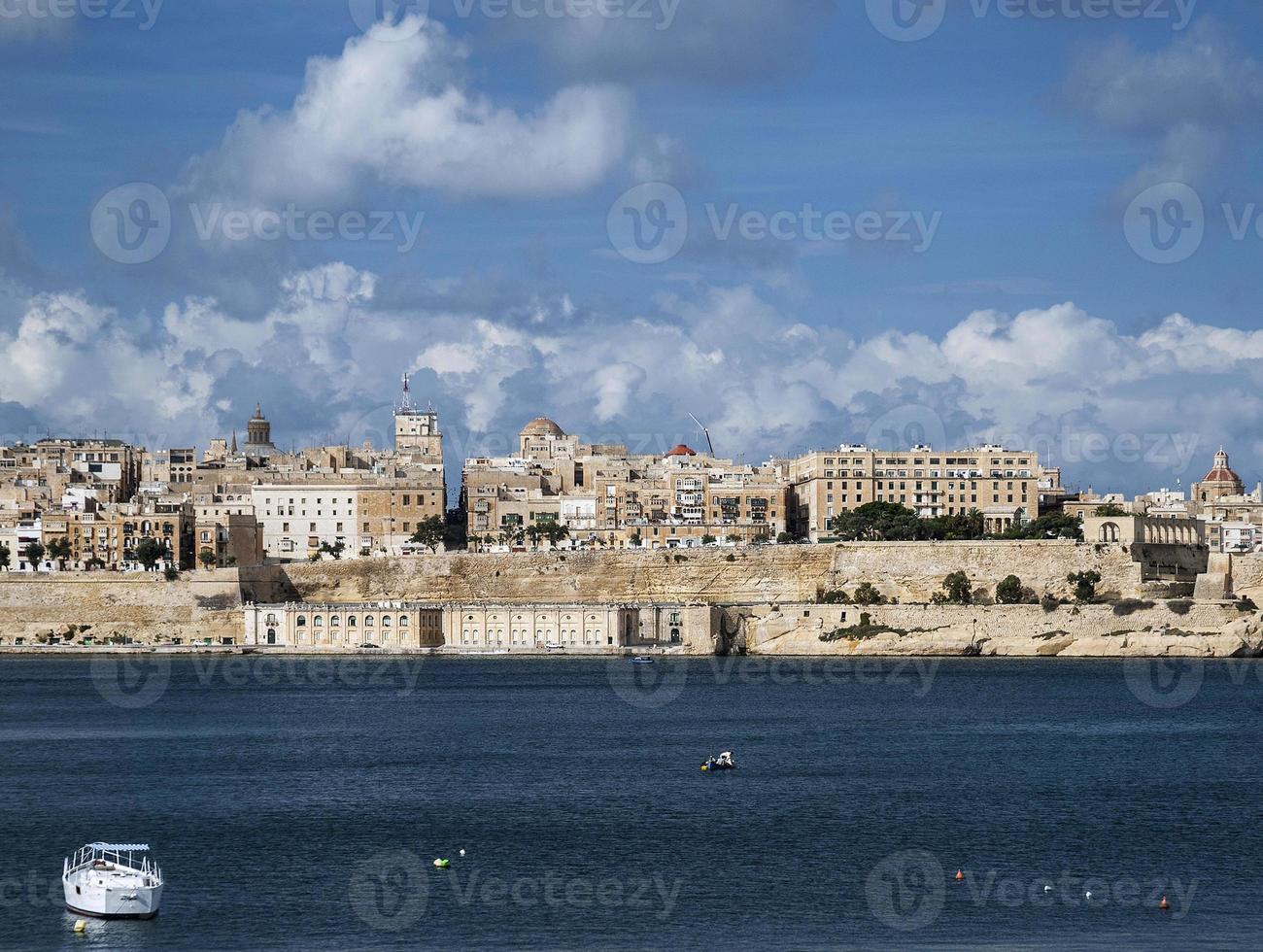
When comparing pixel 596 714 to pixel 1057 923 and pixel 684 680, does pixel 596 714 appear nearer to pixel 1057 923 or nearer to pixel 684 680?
pixel 684 680

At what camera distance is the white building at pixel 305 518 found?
9600 cm

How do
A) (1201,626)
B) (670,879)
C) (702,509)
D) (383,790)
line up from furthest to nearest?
(702,509), (1201,626), (383,790), (670,879)

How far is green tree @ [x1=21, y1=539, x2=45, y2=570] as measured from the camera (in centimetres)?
8888

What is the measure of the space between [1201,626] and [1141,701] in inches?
550

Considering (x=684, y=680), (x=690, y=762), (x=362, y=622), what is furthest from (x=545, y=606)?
(x=690, y=762)

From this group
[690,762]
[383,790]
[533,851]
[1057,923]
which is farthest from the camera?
[690,762]

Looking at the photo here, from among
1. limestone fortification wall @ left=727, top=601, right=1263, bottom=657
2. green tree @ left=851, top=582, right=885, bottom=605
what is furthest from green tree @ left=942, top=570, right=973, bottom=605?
limestone fortification wall @ left=727, top=601, right=1263, bottom=657

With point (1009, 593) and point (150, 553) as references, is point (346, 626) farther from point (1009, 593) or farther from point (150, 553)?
point (1009, 593)

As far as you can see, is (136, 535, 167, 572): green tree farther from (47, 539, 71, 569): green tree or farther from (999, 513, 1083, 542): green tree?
(999, 513, 1083, 542): green tree

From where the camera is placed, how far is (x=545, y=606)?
3068 inches

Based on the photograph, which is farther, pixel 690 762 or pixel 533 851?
pixel 690 762

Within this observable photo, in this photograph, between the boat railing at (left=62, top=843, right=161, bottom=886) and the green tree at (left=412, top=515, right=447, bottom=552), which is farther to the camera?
the green tree at (left=412, top=515, right=447, bottom=552)

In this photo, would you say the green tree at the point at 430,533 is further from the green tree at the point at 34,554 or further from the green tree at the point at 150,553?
the green tree at the point at 34,554

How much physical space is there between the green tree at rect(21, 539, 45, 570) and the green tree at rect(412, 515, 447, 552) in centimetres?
1570
